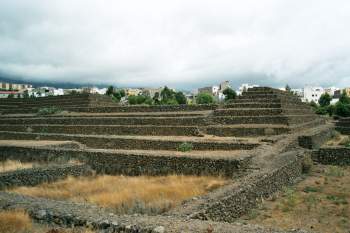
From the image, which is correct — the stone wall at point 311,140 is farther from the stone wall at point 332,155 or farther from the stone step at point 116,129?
the stone step at point 116,129

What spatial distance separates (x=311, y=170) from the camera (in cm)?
1822

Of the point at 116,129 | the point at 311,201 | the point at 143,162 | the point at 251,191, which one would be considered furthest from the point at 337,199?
the point at 116,129

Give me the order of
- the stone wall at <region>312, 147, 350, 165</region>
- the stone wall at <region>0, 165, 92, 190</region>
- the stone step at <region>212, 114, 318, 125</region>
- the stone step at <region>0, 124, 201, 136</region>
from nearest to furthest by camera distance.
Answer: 1. the stone wall at <region>0, 165, 92, 190</region>
2. the stone wall at <region>312, 147, 350, 165</region>
3. the stone step at <region>212, 114, 318, 125</region>
4. the stone step at <region>0, 124, 201, 136</region>

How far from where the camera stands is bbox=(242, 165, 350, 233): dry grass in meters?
10.5

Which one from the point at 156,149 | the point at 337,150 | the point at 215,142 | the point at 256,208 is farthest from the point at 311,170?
the point at 156,149

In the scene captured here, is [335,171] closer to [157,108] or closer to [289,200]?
[289,200]

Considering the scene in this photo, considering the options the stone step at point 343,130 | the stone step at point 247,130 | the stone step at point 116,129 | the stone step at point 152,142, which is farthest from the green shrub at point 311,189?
the stone step at point 343,130

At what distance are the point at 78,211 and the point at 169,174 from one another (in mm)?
9216

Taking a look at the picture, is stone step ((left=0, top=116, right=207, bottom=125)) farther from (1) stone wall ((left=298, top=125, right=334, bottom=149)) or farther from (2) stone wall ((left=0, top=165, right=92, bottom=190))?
(2) stone wall ((left=0, top=165, right=92, bottom=190))

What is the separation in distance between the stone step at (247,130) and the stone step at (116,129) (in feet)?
4.02

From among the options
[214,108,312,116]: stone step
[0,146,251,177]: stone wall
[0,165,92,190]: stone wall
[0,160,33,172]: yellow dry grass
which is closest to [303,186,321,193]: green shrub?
[0,146,251,177]: stone wall

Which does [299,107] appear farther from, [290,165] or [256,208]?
[256,208]

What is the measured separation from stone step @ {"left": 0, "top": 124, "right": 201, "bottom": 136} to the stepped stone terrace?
0.23ft

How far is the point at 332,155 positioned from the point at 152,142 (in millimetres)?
9986
